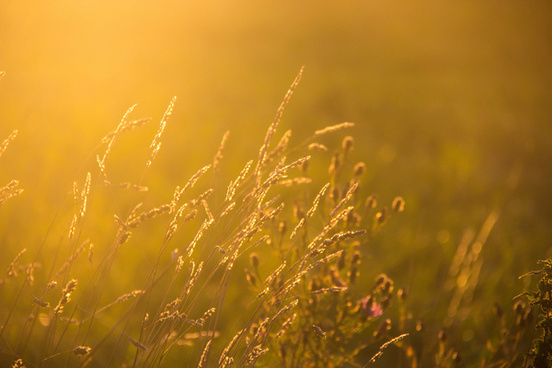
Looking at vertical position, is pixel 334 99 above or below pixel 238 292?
above

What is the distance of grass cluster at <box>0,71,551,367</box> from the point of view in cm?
125

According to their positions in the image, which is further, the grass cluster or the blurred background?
the blurred background

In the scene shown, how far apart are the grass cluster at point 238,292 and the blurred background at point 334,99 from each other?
21 centimetres

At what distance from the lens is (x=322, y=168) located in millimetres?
3971

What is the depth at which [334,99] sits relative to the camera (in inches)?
238

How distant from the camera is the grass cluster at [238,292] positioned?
4.12 feet

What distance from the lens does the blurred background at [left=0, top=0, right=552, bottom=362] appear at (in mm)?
3016

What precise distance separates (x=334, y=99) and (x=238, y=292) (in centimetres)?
381

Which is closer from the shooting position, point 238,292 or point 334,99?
point 238,292

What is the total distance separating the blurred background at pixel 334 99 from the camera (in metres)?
3.02

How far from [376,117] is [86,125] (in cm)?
325

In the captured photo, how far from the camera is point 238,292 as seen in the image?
2.70 metres

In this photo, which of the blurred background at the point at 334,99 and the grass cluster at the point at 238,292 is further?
the blurred background at the point at 334,99

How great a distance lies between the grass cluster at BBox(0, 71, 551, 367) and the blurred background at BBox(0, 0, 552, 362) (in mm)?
208
